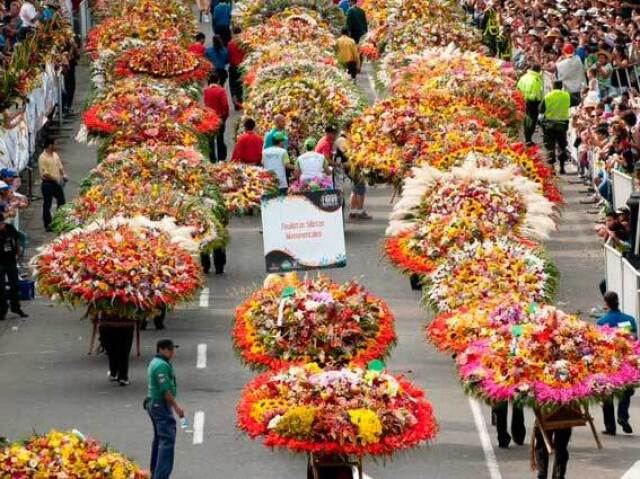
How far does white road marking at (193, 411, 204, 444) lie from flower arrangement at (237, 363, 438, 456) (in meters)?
3.16

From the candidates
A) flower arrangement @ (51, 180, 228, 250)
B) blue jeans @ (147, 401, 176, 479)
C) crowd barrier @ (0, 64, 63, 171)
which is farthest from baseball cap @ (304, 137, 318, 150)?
blue jeans @ (147, 401, 176, 479)

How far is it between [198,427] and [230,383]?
2031mm

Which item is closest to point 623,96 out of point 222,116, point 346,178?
point 346,178

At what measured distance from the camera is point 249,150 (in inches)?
1367

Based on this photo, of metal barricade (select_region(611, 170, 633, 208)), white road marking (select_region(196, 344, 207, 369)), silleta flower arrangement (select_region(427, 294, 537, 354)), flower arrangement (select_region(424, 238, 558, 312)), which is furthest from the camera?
metal barricade (select_region(611, 170, 633, 208))

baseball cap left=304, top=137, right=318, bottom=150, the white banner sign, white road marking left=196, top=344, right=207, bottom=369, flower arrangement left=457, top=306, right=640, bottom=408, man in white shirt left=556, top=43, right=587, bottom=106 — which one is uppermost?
man in white shirt left=556, top=43, right=587, bottom=106

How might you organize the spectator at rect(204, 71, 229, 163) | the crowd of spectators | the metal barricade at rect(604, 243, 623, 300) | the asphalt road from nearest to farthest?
the asphalt road → the metal barricade at rect(604, 243, 623, 300) → the crowd of spectators → the spectator at rect(204, 71, 229, 163)

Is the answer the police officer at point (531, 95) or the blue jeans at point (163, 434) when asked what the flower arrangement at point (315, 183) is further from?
the blue jeans at point (163, 434)

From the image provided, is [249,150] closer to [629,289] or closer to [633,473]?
[629,289]

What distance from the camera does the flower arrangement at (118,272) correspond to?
86.4 feet

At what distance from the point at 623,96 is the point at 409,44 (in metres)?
9.66

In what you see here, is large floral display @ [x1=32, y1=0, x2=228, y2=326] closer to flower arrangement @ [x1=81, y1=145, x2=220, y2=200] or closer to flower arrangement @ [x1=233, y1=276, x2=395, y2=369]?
flower arrangement @ [x1=81, y1=145, x2=220, y2=200]

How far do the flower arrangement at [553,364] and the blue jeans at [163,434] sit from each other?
115 inches

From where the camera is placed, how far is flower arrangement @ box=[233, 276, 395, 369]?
22938 mm
